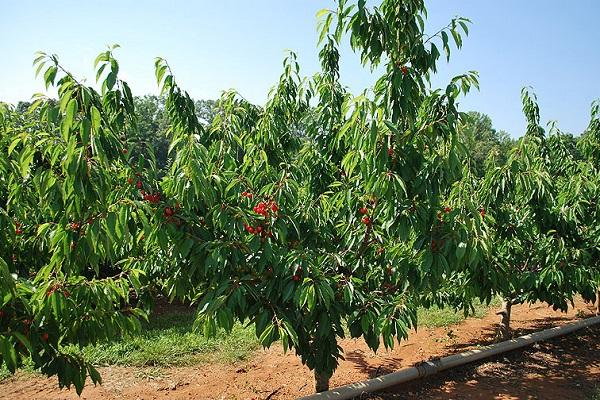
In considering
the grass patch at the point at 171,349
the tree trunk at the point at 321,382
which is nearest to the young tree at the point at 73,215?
the tree trunk at the point at 321,382

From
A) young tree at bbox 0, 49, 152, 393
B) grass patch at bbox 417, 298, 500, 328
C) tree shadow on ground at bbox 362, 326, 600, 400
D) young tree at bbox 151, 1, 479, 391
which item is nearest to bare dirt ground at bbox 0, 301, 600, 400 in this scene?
tree shadow on ground at bbox 362, 326, 600, 400

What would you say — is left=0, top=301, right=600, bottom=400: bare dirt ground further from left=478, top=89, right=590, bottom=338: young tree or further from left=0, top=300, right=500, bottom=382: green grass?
left=478, top=89, right=590, bottom=338: young tree

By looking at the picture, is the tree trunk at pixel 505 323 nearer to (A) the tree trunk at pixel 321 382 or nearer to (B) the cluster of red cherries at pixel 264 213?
(A) the tree trunk at pixel 321 382

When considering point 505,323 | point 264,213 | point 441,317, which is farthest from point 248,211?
point 441,317

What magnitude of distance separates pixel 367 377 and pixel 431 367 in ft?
2.18

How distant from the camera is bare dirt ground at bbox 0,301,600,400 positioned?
427 centimetres

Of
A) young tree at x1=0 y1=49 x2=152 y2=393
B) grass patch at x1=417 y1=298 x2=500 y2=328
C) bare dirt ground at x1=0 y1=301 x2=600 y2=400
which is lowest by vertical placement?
bare dirt ground at x1=0 y1=301 x2=600 y2=400

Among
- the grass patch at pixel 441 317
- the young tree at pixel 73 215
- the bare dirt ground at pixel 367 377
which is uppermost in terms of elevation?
the young tree at pixel 73 215

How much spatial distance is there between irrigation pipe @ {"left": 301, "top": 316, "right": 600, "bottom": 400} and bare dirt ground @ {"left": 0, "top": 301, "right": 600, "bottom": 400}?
0.33 ft

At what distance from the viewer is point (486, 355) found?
5047 mm

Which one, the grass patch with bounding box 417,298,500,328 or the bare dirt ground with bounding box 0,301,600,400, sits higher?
the grass patch with bounding box 417,298,500,328

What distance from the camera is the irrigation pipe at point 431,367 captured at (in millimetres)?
3812

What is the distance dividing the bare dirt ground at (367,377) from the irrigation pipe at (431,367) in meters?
0.10

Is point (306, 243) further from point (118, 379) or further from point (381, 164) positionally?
point (118, 379)
